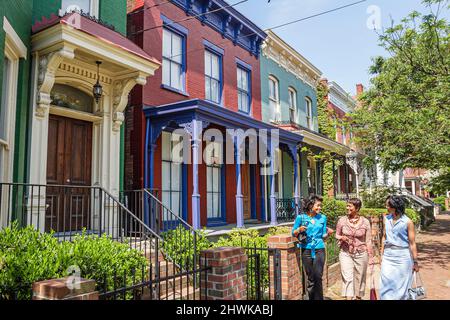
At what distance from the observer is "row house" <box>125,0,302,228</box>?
30.3 ft

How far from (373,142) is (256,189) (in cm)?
458

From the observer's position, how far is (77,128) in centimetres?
782

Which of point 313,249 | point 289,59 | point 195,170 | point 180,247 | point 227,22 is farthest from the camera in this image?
point 289,59

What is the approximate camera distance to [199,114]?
9062mm

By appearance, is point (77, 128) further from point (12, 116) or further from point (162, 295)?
point (162, 295)

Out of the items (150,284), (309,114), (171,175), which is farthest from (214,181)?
(309,114)

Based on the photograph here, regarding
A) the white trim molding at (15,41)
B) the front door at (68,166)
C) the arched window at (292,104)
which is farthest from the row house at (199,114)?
the white trim molding at (15,41)

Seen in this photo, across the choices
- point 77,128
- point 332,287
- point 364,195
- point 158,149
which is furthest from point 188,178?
point 364,195

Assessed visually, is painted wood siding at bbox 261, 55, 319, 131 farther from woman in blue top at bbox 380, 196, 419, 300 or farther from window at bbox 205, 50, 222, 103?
woman in blue top at bbox 380, 196, 419, 300

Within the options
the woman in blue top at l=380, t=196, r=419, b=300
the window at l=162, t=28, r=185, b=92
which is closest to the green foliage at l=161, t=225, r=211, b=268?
the woman in blue top at l=380, t=196, r=419, b=300

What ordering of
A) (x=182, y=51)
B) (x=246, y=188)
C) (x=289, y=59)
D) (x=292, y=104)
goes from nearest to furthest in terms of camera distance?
(x=182, y=51) < (x=246, y=188) < (x=289, y=59) < (x=292, y=104)

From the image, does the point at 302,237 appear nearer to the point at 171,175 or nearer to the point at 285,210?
the point at 171,175

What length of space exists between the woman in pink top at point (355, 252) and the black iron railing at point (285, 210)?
333 inches

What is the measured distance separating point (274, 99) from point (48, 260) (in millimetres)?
12969
